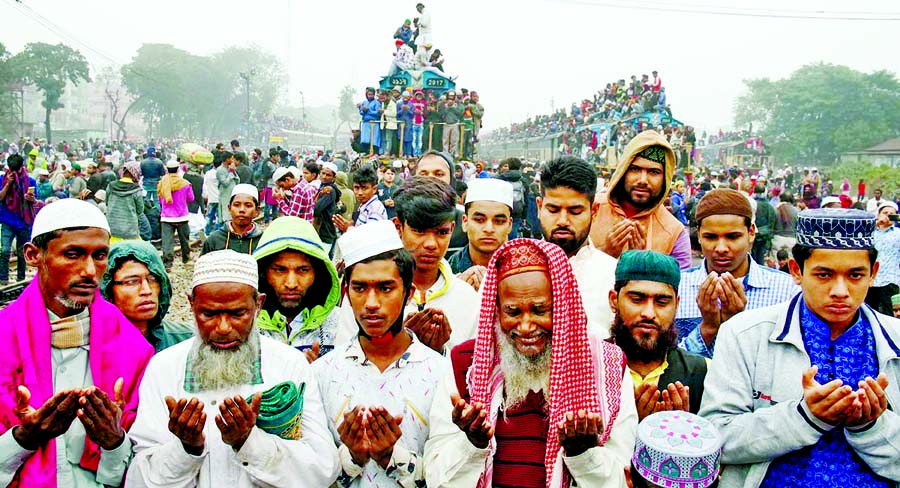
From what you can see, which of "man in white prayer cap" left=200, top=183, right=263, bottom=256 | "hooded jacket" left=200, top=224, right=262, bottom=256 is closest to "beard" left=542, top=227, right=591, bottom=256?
"hooded jacket" left=200, top=224, right=262, bottom=256

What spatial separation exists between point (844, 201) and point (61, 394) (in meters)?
12.2

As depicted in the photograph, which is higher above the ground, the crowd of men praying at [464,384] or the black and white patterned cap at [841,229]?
the black and white patterned cap at [841,229]

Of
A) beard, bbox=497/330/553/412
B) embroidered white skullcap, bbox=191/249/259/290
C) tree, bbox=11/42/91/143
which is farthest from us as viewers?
tree, bbox=11/42/91/143

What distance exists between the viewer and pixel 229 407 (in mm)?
2275

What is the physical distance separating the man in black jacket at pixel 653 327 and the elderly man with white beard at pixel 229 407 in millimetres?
1281

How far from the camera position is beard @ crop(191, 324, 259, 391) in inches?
103

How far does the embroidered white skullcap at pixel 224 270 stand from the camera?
2.65m

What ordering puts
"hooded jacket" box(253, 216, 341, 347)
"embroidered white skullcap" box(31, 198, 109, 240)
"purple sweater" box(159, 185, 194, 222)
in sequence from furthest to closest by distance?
1. "purple sweater" box(159, 185, 194, 222)
2. "hooded jacket" box(253, 216, 341, 347)
3. "embroidered white skullcap" box(31, 198, 109, 240)

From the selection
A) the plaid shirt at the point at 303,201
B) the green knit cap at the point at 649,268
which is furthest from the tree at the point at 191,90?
the green knit cap at the point at 649,268

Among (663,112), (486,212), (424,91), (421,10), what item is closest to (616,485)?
(486,212)

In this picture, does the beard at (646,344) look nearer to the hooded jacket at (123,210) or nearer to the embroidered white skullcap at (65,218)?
the embroidered white skullcap at (65,218)

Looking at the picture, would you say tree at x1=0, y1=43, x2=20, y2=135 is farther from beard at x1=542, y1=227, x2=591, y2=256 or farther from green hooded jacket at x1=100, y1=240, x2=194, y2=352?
beard at x1=542, y1=227, x2=591, y2=256

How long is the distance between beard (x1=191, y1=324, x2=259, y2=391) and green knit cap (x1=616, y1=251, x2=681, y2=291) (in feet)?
5.12

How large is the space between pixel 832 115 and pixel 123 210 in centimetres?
6201
